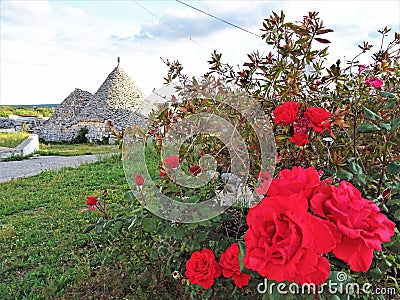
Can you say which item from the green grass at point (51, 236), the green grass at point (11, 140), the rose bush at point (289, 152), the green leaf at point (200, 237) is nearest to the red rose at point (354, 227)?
the rose bush at point (289, 152)

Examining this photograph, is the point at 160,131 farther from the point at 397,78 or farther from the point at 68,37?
the point at 68,37

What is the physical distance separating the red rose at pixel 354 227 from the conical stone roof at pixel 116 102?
10.1 m

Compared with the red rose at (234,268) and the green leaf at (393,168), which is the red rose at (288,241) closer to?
the red rose at (234,268)

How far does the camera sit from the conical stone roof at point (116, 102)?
10.8m

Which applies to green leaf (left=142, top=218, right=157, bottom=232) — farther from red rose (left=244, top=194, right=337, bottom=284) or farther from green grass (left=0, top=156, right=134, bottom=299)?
red rose (left=244, top=194, right=337, bottom=284)

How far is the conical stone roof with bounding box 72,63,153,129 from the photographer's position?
10820 millimetres

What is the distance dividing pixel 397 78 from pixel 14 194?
153 inches

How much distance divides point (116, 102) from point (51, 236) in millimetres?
8870

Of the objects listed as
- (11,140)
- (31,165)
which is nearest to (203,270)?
(31,165)

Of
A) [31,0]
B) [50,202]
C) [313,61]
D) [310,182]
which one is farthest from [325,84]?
[31,0]

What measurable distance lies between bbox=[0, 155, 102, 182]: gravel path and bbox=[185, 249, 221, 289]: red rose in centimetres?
461

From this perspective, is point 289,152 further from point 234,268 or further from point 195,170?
point 234,268

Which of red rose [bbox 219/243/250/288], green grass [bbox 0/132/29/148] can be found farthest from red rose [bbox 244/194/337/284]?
green grass [bbox 0/132/29/148]

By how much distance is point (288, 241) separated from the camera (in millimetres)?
568
